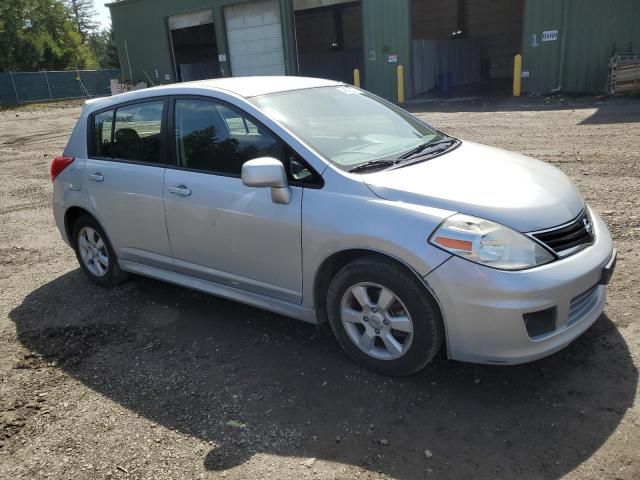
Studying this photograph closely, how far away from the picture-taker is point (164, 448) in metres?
2.80

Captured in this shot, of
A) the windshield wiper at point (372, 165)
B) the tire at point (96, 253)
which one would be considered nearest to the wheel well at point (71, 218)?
the tire at point (96, 253)

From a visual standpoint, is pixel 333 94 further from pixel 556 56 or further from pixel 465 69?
pixel 465 69

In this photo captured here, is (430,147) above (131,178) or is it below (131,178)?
above

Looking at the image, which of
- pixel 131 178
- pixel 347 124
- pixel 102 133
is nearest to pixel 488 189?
pixel 347 124

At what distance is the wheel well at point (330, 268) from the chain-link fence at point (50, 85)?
38514 millimetres

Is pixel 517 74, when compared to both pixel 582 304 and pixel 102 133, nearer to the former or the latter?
pixel 102 133

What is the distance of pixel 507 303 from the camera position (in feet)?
8.71

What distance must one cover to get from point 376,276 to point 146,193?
2.03m

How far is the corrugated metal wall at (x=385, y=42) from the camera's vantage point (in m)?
19.8

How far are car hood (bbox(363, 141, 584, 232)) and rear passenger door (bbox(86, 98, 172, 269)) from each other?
181 cm

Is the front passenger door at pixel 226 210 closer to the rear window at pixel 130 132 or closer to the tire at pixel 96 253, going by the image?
the rear window at pixel 130 132

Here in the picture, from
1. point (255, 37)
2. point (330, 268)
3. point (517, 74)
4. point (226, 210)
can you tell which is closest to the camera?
point (330, 268)

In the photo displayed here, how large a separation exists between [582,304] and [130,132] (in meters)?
3.50

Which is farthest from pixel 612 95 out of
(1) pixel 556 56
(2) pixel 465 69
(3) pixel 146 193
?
(3) pixel 146 193
